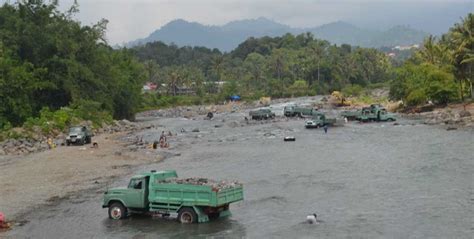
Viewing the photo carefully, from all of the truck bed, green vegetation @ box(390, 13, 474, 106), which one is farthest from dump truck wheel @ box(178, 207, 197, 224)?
green vegetation @ box(390, 13, 474, 106)

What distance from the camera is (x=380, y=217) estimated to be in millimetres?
24641

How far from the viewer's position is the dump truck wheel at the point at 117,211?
84.7 ft

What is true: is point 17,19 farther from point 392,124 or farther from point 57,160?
point 392,124

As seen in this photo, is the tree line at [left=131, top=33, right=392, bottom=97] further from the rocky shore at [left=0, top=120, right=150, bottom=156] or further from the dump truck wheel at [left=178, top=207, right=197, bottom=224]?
the dump truck wheel at [left=178, top=207, right=197, bottom=224]

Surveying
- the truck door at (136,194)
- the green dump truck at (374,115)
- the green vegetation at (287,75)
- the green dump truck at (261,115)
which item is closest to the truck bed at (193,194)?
the truck door at (136,194)

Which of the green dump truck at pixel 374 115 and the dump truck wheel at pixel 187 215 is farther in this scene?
the green dump truck at pixel 374 115

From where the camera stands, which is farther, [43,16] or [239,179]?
[43,16]

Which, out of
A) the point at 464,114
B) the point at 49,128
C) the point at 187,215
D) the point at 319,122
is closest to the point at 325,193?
the point at 187,215

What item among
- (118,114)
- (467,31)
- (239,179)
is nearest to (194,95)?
(118,114)

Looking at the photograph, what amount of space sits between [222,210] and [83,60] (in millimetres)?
68148

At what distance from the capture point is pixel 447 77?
83.4 meters

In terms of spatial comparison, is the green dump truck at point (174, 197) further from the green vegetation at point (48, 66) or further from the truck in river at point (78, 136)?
the green vegetation at point (48, 66)

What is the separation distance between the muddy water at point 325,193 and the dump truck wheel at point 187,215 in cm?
34

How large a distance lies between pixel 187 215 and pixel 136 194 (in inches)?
107
